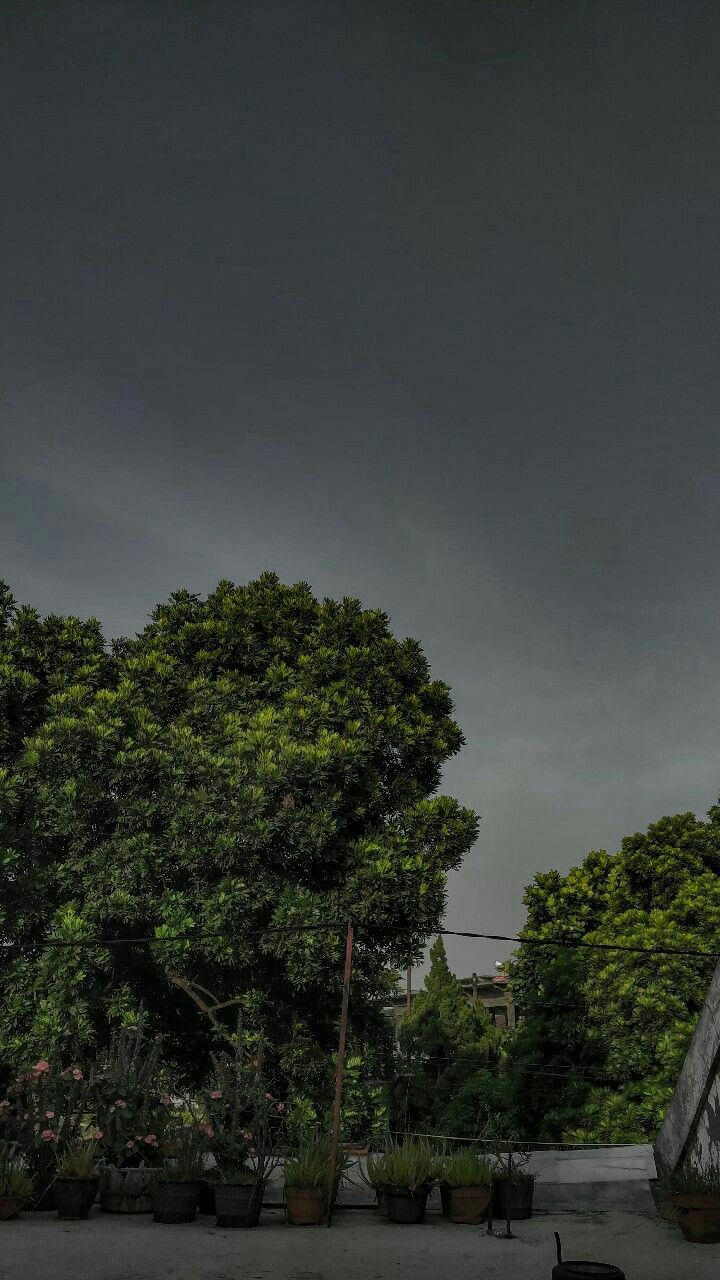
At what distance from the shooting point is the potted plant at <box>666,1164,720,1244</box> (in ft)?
24.6

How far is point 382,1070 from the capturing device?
14.1 meters

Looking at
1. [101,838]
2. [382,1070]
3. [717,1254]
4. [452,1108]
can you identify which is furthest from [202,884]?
[452,1108]

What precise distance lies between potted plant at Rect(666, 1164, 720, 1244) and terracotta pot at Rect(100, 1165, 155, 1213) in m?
4.57

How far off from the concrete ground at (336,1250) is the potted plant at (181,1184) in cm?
20

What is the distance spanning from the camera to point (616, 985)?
17297 mm

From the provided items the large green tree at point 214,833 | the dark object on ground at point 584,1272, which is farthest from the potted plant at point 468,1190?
the dark object on ground at point 584,1272

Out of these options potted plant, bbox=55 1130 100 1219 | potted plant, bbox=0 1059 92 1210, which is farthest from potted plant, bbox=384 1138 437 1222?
potted plant, bbox=0 1059 92 1210

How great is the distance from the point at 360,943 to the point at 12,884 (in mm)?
4922

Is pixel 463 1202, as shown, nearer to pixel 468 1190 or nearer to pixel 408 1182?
pixel 468 1190

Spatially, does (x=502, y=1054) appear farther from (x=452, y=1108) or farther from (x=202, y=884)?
(x=202, y=884)

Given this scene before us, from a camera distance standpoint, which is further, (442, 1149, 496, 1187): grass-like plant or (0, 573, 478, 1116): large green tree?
(0, 573, 478, 1116): large green tree

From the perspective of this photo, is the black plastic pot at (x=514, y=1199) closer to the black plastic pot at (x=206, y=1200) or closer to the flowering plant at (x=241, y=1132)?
the flowering plant at (x=241, y=1132)

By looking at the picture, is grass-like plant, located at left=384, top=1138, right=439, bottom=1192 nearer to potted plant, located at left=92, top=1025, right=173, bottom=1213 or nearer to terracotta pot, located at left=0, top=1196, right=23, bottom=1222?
potted plant, located at left=92, top=1025, right=173, bottom=1213

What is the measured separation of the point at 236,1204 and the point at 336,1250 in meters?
1.58
